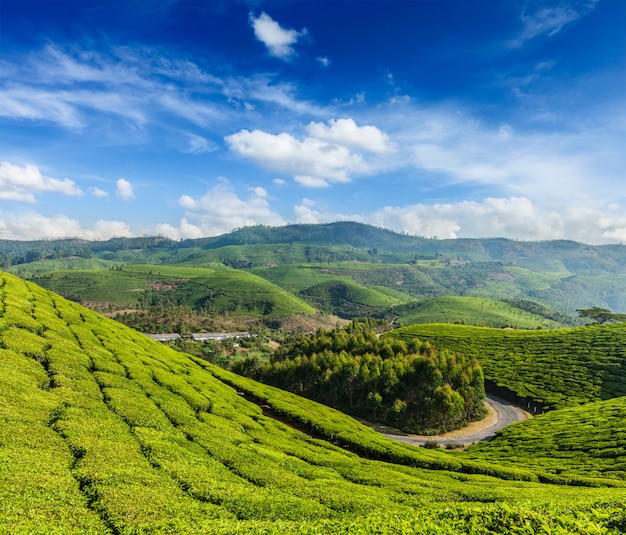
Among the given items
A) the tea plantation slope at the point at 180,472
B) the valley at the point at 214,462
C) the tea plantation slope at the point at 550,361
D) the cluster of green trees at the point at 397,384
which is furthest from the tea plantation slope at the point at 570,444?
the tea plantation slope at the point at 550,361

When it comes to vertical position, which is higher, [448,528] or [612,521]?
[612,521]

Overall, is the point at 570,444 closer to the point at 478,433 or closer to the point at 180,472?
the point at 478,433

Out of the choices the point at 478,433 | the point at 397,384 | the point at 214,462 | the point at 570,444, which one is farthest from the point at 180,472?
the point at 478,433

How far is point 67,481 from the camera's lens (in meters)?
17.8

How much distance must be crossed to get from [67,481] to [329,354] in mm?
94688

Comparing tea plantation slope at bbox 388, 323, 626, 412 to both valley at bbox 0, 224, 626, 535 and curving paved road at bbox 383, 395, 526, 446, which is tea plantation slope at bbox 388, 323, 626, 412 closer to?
curving paved road at bbox 383, 395, 526, 446

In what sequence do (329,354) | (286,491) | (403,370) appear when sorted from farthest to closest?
(329,354), (403,370), (286,491)

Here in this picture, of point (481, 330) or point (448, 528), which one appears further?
point (481, 330)

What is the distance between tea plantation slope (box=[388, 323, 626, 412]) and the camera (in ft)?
328

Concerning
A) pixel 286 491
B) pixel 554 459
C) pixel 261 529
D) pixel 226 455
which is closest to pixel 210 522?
pixel 261 529

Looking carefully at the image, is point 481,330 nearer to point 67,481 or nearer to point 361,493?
point 361,493

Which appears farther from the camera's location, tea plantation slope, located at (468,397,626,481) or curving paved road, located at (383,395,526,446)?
curving paved road, located at (383,395,526,446)

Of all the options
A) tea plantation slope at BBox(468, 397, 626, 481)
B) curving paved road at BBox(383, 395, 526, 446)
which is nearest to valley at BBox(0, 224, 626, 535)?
tea plantation slope at BBox(468, 397, 626, 481)

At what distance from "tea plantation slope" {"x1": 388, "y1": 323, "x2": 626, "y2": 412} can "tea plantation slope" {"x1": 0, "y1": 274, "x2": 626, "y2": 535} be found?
3110 inches
